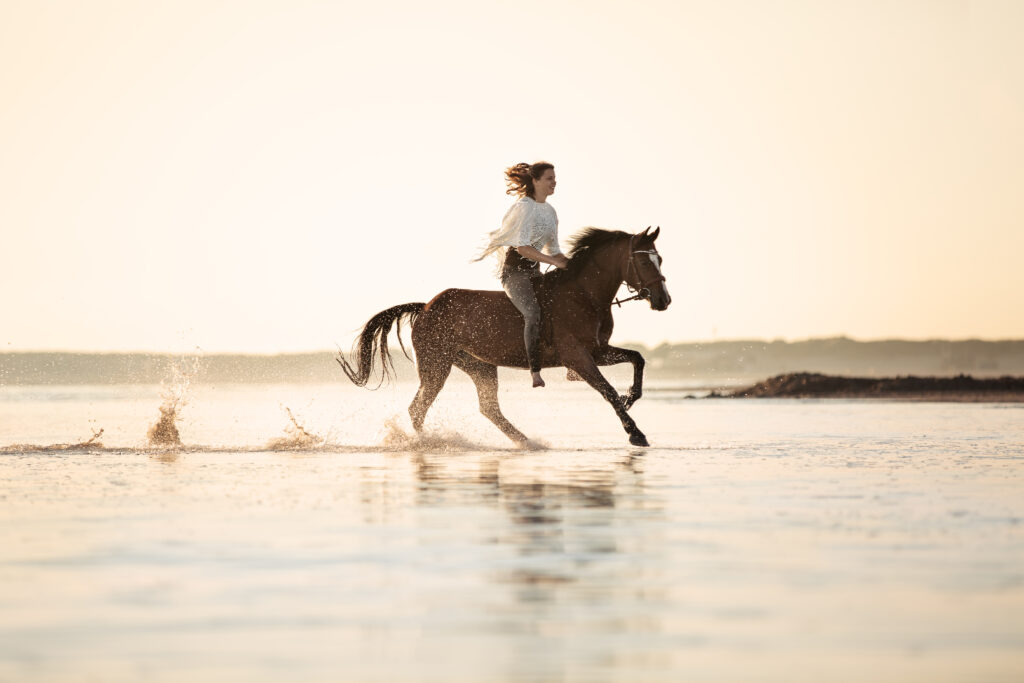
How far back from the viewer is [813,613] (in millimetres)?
4629

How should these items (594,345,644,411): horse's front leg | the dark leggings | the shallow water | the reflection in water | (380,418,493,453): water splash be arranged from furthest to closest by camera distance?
(380,418,493,453): water splash < (594,345,644,411): horse's front leg < the dark leggings < the reflection in water < the shallow water

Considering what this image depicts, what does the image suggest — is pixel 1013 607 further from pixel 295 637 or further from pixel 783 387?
pixel 783 387

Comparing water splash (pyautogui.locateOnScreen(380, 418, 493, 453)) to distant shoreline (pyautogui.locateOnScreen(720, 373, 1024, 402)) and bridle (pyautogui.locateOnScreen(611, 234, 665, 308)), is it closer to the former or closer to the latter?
bridle (pyautogui.locateOnScreen(611, 234, 665, 308))

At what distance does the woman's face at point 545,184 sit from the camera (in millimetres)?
13773

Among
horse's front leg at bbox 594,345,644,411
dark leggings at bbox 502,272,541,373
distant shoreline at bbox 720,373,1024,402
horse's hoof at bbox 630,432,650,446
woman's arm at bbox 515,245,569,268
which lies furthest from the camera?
distant shoreline at bbox 720,373,1024,402

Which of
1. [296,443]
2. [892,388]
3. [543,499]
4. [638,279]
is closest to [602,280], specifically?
[638,279]

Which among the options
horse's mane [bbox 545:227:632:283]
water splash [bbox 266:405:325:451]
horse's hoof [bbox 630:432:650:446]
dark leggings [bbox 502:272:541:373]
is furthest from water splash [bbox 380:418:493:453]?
horse's mane [bbox 545:227:632:283]

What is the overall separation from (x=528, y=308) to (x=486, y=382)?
58.2 inches

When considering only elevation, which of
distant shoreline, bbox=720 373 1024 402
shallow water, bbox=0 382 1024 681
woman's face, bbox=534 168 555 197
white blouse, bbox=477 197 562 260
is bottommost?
shallow water, bbox=0 382 1024 681

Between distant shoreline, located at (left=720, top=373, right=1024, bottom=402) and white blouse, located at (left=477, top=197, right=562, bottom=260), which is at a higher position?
white blouse, located at (left=477, top=197, right=562, bottom=260)

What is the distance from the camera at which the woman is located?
44.3 feet

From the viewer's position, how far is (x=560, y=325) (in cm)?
1359

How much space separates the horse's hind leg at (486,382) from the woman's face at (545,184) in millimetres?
1985

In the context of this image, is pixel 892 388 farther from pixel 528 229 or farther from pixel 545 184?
pixel 528 229
